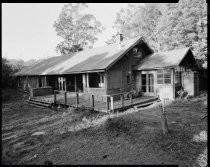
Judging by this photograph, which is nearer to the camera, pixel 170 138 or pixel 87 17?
pixel 170 138

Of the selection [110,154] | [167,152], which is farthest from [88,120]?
[167,152]

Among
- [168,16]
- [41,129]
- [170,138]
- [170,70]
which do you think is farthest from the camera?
[168,16]

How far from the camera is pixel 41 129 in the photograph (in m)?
9.36

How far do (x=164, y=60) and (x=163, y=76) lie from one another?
1.67 m

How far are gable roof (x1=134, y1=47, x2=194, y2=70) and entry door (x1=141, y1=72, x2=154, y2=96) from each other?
3.23ft

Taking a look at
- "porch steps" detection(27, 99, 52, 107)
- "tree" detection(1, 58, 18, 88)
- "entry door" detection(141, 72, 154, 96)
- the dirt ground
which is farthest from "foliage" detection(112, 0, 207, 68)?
"tree" detection(1, 58, 18, 88)

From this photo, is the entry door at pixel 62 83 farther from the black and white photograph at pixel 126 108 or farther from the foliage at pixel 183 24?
the foliage at pixel 183 24

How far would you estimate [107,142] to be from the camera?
278 inches

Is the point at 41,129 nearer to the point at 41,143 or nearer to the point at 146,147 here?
the point at 41,143

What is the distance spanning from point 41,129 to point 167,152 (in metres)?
6.61

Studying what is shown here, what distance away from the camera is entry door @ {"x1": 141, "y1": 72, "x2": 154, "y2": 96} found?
17.0m

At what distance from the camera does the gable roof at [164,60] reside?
15197mm

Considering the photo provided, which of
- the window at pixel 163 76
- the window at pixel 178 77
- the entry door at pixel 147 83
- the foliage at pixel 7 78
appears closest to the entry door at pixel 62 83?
the entry door at pixel 147 83

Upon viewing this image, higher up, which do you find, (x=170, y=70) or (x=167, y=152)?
(x=170, y=70)
